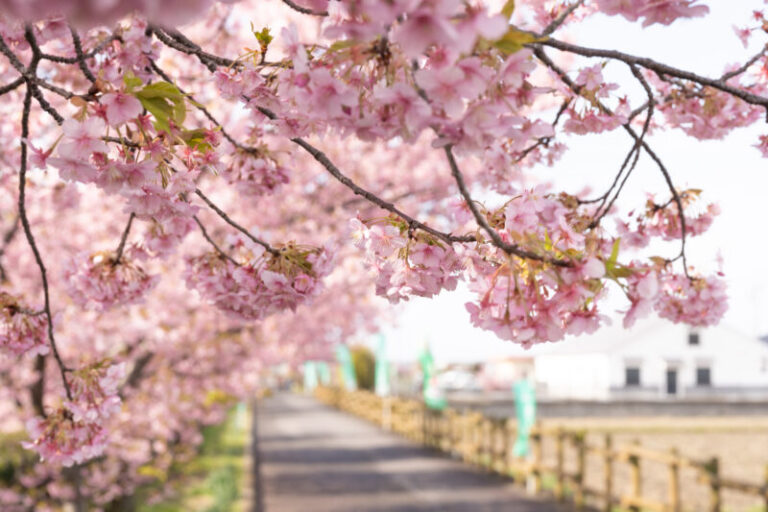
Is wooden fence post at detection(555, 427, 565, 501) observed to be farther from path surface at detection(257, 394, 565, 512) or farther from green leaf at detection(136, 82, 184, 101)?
green leaf at detection(136, 82, 184, 101)

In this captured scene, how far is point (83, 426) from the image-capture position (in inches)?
107

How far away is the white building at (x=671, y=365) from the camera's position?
4909 centimetres

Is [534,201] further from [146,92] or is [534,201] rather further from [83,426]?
[83,426]

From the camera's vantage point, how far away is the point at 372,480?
47.3ft

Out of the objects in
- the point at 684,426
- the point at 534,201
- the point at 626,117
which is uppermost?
the point at 626,117

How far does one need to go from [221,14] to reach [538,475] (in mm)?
8977

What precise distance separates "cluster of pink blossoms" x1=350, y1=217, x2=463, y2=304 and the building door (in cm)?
5164

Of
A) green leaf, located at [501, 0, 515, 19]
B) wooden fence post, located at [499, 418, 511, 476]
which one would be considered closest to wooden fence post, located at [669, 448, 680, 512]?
wooden fence post, located at [499, 418, 511, 476]

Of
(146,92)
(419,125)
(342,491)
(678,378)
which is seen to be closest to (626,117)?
(419,125)

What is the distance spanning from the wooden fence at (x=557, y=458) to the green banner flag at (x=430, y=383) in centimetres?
30

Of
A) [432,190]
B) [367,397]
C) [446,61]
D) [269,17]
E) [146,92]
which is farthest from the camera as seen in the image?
[367,397]

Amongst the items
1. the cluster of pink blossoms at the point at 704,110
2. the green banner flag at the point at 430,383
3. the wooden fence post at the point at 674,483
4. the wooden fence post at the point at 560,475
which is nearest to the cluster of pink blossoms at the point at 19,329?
the cluster of pink blossoms at the point at 704,110

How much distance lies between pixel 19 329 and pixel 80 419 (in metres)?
0.39

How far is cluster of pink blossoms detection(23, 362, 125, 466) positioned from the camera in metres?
2.67
